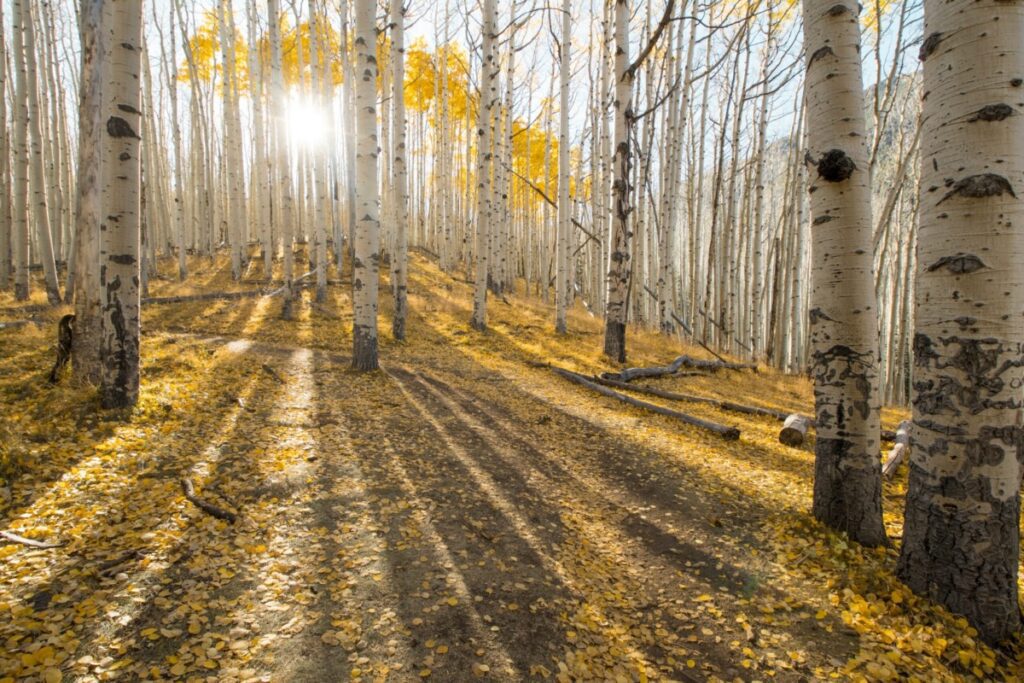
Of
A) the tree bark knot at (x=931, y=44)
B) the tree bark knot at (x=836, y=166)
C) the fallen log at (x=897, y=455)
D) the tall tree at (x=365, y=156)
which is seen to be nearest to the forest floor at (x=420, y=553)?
the fallen log at (x=897, y=455)

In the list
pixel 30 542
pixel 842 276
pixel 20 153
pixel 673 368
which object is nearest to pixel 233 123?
pixel 20 153

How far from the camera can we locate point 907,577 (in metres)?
2.51

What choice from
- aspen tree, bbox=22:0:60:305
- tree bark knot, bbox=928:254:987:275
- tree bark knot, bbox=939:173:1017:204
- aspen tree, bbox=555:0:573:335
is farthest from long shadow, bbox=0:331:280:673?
aspen tree, bbox=22:0:60:305

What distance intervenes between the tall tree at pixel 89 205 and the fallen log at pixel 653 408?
6.03 m

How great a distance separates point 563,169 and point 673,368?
5.43 metres

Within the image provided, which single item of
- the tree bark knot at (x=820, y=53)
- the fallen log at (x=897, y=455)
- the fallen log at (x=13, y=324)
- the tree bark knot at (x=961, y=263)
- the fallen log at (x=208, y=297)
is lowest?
the fallen log at (x=897, y=455)

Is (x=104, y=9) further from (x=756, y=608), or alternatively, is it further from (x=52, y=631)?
(x=756, y=608)

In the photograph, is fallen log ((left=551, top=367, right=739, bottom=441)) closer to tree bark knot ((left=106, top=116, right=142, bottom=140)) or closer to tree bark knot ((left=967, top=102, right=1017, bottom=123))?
tree bark knot ((left=967, top=102, right=1017, bottom=123))

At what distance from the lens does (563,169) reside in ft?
37.3

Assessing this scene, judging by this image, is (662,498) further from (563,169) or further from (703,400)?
(563,169)

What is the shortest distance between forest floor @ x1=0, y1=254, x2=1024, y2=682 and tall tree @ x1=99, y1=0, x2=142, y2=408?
44cm

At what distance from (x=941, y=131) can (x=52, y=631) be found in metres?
4.55

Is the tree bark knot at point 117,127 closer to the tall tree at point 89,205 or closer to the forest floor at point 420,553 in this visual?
the tall tree at point 89,205

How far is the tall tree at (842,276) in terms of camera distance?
2.84 meters
